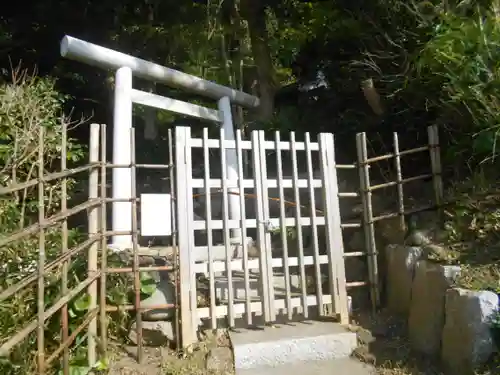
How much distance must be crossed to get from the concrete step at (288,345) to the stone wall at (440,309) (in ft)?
1.97

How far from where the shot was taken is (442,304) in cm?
382

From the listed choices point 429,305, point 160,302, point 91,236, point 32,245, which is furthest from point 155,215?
point 429,305

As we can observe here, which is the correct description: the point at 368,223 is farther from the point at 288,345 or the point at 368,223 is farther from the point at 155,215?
the point at 155,215

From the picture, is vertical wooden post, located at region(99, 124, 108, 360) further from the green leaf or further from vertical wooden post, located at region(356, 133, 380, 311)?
vertical wooden post, located at region(356, 133, 380, 311)

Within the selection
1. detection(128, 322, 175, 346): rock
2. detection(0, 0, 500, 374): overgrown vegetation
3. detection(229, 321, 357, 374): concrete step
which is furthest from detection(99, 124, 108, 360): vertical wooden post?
detection(229, 321, 357, 374): concrete step

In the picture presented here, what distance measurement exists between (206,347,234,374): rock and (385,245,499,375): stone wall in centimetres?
156

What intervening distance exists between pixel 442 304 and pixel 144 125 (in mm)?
5630

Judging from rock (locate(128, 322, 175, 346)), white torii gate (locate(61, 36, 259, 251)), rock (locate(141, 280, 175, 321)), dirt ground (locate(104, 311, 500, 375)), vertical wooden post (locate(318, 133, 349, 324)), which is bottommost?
dirt ground (locate(104, 311, 500, 375))

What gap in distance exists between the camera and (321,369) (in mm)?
3855

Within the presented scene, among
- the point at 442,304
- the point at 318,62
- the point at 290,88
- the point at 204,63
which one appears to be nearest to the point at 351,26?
the point at 318,62

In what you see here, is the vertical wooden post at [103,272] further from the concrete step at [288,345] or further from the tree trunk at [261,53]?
the tree trunk at [261,53]

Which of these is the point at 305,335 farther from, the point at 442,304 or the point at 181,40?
the point at 181,40

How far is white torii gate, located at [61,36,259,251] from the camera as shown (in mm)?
4301

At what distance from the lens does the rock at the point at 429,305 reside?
3814mm
